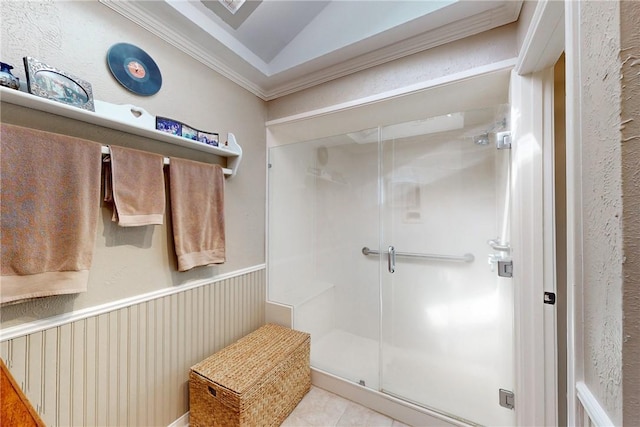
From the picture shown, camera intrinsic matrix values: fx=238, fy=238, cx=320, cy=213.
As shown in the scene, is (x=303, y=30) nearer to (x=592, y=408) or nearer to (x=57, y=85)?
(x=57, y=85)

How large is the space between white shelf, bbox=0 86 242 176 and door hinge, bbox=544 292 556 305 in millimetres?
1859

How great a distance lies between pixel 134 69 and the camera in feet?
3.99

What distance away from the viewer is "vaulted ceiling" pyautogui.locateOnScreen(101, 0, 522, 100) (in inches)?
48.4

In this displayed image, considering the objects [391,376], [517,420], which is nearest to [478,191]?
[517,420]

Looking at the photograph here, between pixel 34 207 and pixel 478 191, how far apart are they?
2550mm

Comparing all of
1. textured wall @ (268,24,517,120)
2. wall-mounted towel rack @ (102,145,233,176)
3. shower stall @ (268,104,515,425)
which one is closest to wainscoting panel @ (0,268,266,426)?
shower stall @ (268,104,515,425)

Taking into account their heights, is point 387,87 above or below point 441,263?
above

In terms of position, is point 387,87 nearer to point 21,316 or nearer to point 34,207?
point 34,207

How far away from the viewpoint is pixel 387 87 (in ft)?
5.05

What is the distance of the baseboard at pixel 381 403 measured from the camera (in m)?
1.45

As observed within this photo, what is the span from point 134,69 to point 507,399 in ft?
8.74

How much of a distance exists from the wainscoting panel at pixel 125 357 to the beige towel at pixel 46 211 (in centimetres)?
23

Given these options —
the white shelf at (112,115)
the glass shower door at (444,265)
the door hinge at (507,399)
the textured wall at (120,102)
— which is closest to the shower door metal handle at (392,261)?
the glass shower door at (444,265)

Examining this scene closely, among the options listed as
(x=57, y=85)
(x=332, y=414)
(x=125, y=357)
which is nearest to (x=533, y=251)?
(x=332, y=414)
